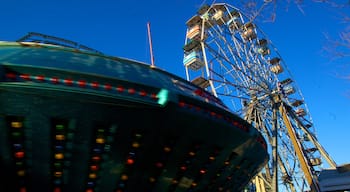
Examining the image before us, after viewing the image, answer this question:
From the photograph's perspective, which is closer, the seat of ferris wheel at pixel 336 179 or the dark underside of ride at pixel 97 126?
the dark underside of ride at pixel 97 126

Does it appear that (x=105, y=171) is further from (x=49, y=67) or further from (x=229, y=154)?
(x=229, y=154)

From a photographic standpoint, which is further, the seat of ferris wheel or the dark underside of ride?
the seat of ferris wheel

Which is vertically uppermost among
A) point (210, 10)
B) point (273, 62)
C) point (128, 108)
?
point (210, 10)

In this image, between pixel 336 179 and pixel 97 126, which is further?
pixel 336 179

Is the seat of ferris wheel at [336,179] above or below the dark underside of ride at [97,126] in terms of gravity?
below

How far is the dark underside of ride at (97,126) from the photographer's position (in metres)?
5.68

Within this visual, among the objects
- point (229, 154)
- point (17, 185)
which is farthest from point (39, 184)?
point (229, 154)

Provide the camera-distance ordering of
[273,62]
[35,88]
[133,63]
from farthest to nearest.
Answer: [273,62] → [133,63] → [35,88]

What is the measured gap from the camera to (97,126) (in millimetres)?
6094

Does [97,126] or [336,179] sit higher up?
[97,126]

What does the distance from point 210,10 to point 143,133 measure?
77.4 ft

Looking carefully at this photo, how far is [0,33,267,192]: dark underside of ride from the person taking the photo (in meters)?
5.68

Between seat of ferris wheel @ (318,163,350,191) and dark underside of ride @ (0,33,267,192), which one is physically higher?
dark underside of ride @ (0,33,267,192)

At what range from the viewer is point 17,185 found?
649 centimetres
